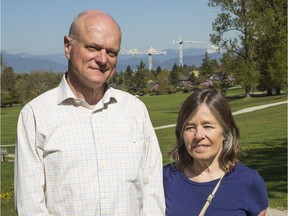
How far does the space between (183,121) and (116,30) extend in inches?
30.9

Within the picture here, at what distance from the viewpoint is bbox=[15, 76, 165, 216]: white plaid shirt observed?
9.27ft

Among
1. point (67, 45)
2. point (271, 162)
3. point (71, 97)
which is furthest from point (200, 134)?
point (271, 162)

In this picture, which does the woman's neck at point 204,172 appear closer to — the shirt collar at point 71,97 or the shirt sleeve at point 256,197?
the shirt sleeve at point 256,197

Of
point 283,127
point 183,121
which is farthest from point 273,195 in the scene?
point 283,127

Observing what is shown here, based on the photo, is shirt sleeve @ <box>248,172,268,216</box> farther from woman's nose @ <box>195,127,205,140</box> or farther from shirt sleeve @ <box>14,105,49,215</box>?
shirt sleeve @ <box>14,105,49,215</box>

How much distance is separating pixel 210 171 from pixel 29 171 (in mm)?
1196

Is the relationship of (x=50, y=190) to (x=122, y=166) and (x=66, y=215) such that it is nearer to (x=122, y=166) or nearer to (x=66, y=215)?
(x=66, y=215)

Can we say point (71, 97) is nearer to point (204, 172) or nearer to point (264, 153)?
point (204, 172)

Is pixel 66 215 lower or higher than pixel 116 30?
lower

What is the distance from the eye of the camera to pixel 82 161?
9.43 ft

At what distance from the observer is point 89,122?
117 inches

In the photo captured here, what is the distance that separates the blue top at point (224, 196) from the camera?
3016 millimetres

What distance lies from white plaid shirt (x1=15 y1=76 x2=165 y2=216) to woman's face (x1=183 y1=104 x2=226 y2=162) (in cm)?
27

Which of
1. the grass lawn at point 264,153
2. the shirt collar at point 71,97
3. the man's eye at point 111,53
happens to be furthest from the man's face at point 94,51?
the grass lawn at point 264,153
